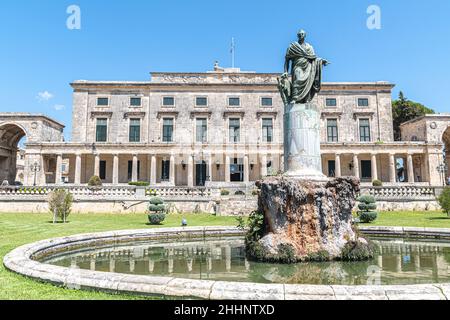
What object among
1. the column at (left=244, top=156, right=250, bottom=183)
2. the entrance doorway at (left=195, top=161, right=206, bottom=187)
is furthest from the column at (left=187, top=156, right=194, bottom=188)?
the column at (left=244, top=156, right=250, bottom=183)

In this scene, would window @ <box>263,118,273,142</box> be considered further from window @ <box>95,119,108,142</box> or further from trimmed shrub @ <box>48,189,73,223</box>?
trimmed shrub @ <box>48,189,73,223</box>

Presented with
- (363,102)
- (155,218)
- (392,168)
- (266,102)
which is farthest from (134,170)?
(363,102)

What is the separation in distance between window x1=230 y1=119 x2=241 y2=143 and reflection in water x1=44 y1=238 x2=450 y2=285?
107 ft

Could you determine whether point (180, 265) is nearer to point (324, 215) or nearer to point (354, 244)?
point (324, 215)

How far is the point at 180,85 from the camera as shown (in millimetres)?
43250

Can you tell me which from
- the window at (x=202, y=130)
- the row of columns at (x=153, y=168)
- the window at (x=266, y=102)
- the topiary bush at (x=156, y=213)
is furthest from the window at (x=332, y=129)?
the topiary bush at (x=156, y=213)

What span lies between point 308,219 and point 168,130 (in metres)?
36.9

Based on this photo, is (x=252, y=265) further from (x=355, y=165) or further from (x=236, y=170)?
(x=355, y=165)

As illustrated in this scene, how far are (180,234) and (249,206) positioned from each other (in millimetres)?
11206

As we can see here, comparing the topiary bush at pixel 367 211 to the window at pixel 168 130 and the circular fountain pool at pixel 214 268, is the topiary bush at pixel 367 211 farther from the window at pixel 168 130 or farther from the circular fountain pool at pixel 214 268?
the window at pixel 168 130

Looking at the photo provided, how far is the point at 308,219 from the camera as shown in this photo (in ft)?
26.5

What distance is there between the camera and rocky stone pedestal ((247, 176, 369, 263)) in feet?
26.2
